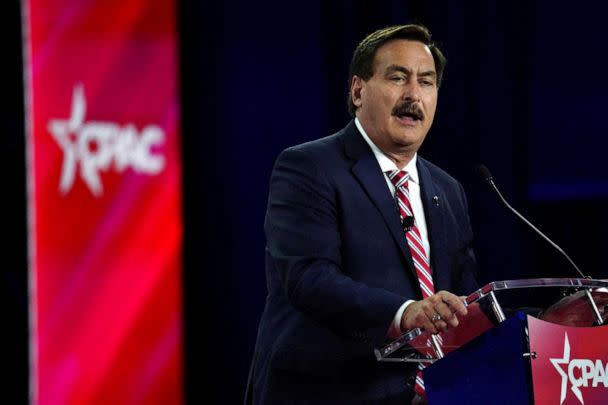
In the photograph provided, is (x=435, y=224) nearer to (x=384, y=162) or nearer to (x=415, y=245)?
(x=415, y=245)

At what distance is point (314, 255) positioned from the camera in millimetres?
2082

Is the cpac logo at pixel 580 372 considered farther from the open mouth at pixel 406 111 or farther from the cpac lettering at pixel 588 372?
the open mouth at pixel 406 111

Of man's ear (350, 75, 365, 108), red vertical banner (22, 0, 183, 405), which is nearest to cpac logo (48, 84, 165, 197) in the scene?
red vertical banner (22, 0, 183, 405)

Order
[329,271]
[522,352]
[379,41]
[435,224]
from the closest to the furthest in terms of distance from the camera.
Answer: [522,352] → [329,271] → [435,224] → [379,41]

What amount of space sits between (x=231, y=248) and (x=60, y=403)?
3.40 feet

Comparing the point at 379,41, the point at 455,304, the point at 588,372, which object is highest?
the point at 379,41

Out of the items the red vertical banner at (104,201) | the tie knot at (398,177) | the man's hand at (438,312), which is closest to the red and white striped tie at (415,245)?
the tie knot at (398,177)

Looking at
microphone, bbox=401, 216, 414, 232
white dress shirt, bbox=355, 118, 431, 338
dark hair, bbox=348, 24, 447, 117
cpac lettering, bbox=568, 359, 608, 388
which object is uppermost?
dark hair, bbox=348, 24, 447, 117

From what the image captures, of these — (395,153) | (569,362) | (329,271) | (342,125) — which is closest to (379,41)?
(395,153)

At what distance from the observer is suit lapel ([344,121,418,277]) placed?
2186 millimetres

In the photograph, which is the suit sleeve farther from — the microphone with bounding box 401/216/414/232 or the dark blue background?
the dark blue background

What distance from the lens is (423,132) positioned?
7.82 feet

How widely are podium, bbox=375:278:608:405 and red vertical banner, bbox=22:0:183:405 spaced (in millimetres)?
2059

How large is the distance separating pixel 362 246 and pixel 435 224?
217 millimetres
